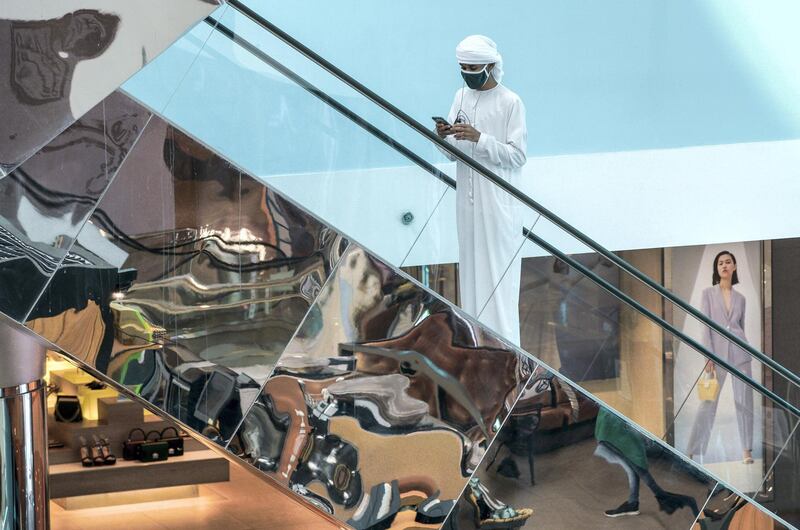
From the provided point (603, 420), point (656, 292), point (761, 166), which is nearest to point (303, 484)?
point (603, 420)

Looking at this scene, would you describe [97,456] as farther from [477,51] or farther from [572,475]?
[572,475]

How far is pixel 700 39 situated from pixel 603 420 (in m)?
8.25

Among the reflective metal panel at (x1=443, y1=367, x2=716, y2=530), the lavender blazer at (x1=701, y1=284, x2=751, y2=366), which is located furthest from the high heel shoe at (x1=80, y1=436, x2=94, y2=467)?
the lavender blazer at (x1=701, y1=284, x2=751, y2=366)

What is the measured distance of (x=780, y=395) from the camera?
5129 mm

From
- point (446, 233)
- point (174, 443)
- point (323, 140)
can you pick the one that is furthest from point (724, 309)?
point (323, 140)

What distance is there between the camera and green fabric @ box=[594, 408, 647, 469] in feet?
14.4

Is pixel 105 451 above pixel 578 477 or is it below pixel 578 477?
below

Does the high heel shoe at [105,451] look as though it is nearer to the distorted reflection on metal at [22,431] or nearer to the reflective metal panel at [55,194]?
the distorted reflection on metal at [22,431]

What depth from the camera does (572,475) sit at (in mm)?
4438

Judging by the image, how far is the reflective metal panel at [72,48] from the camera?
10.1 ft

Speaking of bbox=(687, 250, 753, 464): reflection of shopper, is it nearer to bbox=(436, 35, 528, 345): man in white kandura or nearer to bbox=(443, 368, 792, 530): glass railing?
bbox=(443, 368, 792, 530): glass railing

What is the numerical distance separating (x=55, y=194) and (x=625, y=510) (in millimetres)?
2768

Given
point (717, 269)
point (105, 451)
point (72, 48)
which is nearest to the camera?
point (72, 48)

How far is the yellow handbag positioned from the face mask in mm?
1956
